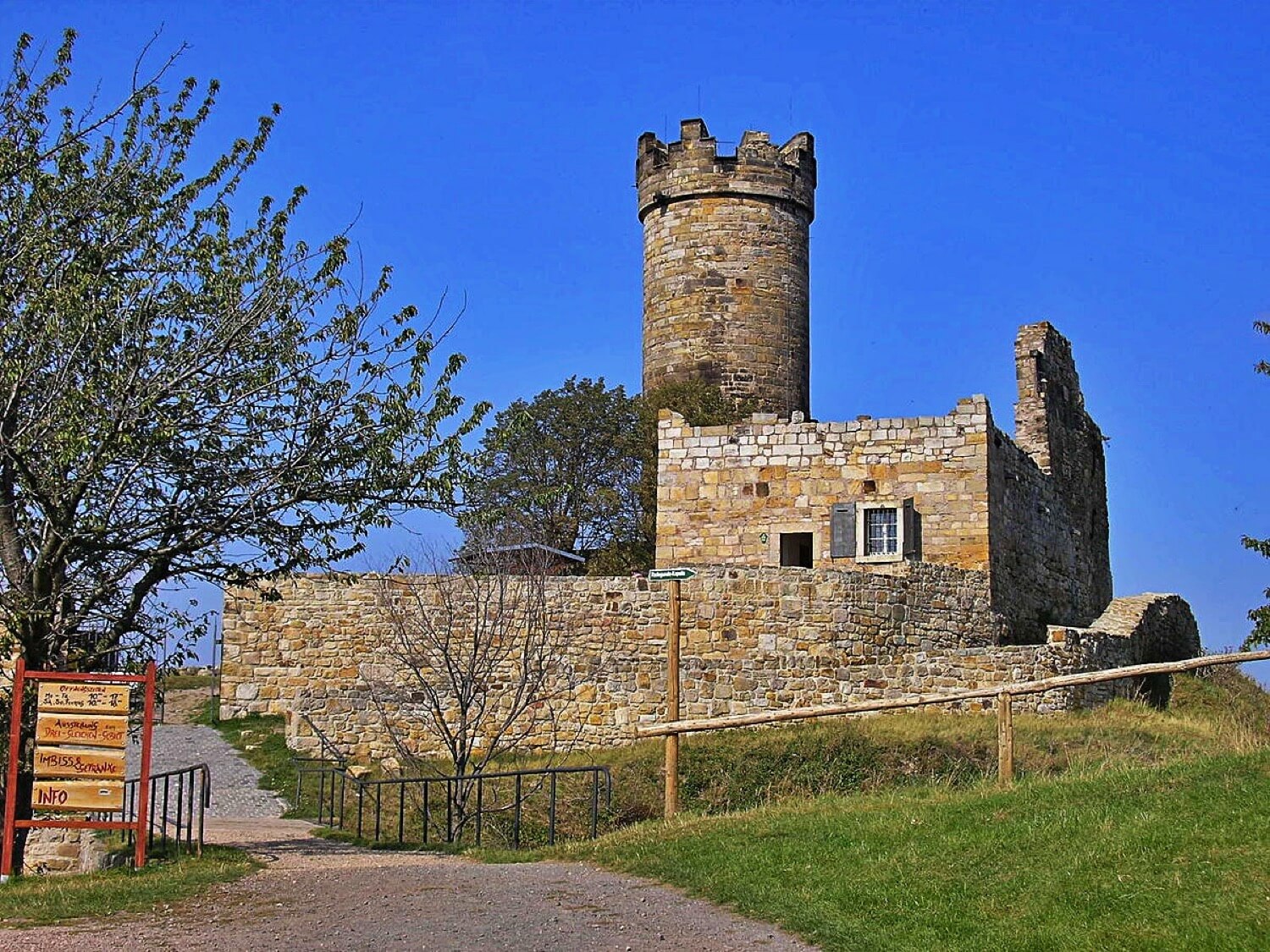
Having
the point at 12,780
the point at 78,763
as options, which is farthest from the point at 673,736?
the point at 12,780

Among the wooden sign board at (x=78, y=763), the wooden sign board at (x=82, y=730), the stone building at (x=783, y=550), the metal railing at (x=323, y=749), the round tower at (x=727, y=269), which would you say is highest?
the round tower at (x=727, y=269)

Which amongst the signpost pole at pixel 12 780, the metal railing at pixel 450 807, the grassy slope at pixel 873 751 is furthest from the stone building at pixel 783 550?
the signpost pole at pixel 12 780

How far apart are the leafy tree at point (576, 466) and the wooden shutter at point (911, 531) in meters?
7.78

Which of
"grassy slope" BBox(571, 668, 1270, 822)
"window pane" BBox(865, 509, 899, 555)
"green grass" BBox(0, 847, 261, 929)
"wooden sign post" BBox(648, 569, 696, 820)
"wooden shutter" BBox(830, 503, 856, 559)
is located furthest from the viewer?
"wooden shutter" BBox(830, 503, 856, 559)

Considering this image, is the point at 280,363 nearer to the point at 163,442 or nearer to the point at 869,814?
the point at 163,442

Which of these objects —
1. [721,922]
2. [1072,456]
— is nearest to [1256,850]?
[721,922]

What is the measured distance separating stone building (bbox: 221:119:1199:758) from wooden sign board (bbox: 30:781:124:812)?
6344 millimetres

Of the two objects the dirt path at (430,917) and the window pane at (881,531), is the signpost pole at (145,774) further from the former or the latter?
the window pane at (881,531)

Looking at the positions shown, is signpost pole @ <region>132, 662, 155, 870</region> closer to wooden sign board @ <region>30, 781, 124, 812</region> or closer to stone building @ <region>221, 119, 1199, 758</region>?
wooden sign board @ <region>30, 781, 124, 812</region>

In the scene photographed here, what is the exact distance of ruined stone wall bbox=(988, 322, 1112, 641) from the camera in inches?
1064

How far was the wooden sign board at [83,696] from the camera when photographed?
12.4 m

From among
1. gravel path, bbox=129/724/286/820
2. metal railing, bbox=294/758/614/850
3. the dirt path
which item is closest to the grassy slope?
metal railing, bbox=294/758/614/850

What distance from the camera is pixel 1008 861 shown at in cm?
1045

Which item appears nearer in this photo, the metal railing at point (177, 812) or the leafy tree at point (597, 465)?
the metal railing at point (177, 812)
